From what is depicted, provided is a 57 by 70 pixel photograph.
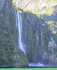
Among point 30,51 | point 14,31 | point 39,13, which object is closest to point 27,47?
point 30,51

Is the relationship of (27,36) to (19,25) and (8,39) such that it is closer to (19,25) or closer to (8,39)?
(19,25)

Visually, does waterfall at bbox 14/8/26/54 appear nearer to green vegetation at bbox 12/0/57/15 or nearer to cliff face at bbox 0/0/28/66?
cliff face at bbox 0/0/28/66

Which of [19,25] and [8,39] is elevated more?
[19,25]

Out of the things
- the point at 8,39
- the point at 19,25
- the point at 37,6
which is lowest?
the point at 8,39

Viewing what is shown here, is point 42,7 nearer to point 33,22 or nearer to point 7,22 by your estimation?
point 33,22

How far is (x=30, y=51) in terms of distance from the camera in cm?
2175

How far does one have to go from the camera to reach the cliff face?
65.5 ft

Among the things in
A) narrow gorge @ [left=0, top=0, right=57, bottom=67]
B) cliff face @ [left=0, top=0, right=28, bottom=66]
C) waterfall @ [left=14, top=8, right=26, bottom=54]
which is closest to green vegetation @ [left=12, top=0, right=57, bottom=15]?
narrow gorge @ [left=0, top=0, right=57, bottom=67]

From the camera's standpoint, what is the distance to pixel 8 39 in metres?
20.4

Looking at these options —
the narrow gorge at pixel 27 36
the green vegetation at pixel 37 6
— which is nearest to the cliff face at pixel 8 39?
the narrow gorge at pixel 27 36

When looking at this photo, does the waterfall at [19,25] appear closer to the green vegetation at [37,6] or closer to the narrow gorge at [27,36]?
the narrow gorge at [27,36]

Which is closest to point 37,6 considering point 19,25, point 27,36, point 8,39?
point 19,25

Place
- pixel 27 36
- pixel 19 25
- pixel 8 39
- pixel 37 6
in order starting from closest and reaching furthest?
pixel 8 39 < pixel 27 36 < pixel 19 25 < pixel 37 6

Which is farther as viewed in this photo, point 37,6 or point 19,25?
point 37,6
